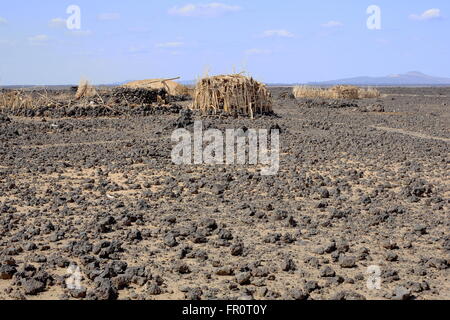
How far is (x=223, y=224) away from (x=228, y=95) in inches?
485

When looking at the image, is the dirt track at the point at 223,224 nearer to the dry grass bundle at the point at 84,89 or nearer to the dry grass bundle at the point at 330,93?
the dry grass bundle at the point at 84,89

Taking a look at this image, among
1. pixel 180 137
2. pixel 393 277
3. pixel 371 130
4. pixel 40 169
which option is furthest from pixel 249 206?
pixel 371 130

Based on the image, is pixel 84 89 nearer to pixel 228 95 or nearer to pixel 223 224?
pixel 228 95

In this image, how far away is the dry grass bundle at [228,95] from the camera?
18453 millimetres

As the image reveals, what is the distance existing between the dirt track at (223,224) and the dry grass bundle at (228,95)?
22.0 feet

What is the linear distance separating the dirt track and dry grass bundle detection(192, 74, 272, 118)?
6708 mm

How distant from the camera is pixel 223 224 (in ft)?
21.0

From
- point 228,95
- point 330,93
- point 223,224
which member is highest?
point 330,93

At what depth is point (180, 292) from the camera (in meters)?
4.62

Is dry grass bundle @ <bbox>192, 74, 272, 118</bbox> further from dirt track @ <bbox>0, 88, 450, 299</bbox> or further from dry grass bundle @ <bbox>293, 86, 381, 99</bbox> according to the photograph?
dry grass bundle @ <bbox>293, 86, 381, 99</bbox>

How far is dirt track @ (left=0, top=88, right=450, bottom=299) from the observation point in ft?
15.7

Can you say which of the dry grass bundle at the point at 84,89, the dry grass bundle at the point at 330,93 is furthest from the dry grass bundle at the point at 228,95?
the dry grass bundle at the point at 330,93

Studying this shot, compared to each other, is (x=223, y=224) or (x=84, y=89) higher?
(x=84, y=89)

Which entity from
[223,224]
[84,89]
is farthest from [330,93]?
[223,224]
